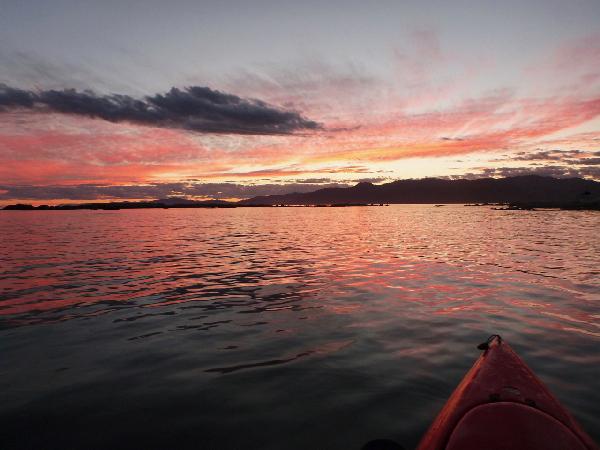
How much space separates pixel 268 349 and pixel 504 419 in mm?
6079

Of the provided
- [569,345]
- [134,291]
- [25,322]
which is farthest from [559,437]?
[134,291]

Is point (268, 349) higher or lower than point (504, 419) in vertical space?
lower

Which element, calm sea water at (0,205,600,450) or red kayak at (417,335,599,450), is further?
calm sea water at (0,205,600,450)

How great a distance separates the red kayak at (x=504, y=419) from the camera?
407 centimetres

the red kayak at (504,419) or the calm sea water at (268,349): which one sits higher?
the red kayak at (504,419)

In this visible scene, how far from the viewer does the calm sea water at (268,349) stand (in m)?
6.18

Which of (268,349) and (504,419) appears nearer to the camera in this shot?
(504,419)

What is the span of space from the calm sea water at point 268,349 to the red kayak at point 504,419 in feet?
4.07

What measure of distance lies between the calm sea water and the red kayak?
124 cm

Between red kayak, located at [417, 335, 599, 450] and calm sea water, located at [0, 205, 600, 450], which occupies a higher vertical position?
red kayak, located at [417, 335, 599, 450]

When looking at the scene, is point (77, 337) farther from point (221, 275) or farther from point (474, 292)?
point (474, 292)

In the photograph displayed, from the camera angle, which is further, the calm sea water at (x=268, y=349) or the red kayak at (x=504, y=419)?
the calm sea water at (x=268, y=349)

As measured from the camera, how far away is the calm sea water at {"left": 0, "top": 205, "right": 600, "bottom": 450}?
618cm

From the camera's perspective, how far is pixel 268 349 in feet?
31.1
